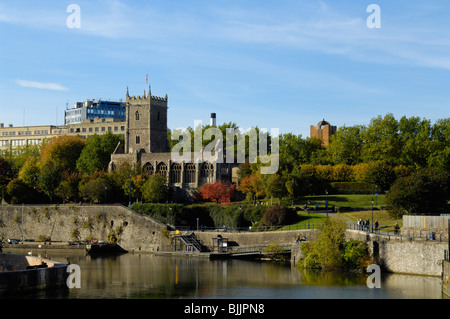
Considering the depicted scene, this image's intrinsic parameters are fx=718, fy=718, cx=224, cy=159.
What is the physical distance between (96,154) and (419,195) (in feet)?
191

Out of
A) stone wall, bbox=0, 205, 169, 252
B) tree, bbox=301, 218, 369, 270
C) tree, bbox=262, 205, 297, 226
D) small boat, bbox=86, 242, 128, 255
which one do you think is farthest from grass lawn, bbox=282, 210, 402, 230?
small boat, bbox=86, 242, 128, 255

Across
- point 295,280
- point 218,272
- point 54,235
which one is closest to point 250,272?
point 218,272

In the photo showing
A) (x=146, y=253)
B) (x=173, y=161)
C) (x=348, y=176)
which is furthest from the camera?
(x=173, y=161)

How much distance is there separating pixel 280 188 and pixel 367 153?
20523 mm

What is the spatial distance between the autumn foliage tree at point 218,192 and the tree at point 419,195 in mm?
27819

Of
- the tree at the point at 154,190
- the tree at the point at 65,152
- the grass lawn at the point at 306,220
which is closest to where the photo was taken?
the grass lawn at the point at 306,220

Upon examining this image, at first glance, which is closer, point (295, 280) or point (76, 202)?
point (295, 280)

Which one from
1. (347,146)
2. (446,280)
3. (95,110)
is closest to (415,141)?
(347,146)

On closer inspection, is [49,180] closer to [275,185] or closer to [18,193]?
[18,193]

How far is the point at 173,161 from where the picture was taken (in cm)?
10138

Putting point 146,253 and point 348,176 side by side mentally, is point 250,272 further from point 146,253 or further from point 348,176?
point 348,176

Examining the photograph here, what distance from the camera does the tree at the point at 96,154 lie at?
109250 mm

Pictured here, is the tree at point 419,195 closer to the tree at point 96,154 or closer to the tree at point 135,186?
the tree at point 135,186

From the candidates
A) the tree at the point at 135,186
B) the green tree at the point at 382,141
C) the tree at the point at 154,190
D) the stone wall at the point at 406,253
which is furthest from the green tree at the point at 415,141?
the stone wall at the point at 406,253
